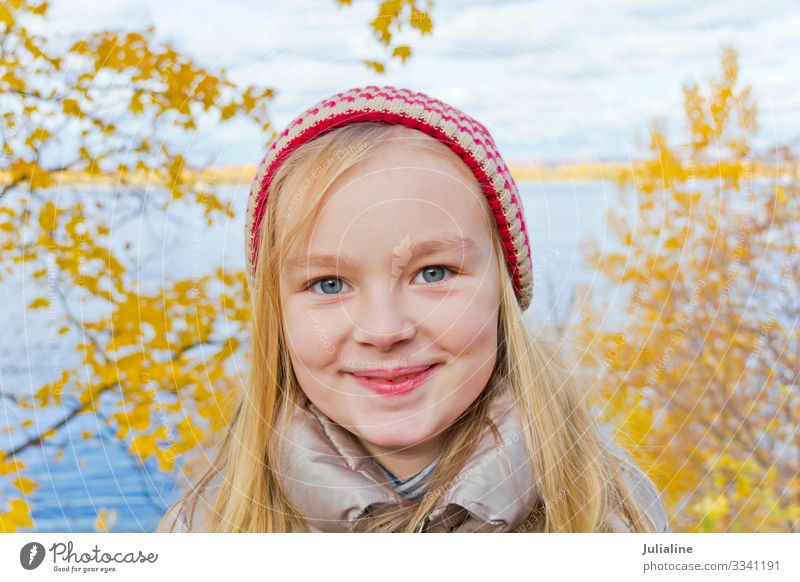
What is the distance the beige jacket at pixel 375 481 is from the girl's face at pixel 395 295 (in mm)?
36

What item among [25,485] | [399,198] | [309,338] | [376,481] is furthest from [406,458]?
[25,485]

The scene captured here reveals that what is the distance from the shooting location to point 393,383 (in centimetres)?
87

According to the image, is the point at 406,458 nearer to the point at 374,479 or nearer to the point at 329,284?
the point at 374,479

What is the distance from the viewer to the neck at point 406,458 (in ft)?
3.03

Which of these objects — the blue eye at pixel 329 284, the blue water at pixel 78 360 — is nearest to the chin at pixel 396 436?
the blue eye at pixel 329 284

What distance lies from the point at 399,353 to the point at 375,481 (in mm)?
140

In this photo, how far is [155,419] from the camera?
3.74 ft

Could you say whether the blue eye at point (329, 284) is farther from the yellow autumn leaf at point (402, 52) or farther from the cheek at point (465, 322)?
the yellow autumn leaf at point (402, 52)

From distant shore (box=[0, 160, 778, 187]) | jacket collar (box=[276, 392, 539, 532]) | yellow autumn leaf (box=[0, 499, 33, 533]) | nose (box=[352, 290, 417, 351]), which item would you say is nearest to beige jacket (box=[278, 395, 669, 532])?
jacket collar (box=[276, 392, 539, 532])

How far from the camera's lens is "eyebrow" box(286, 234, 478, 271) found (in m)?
0.82
